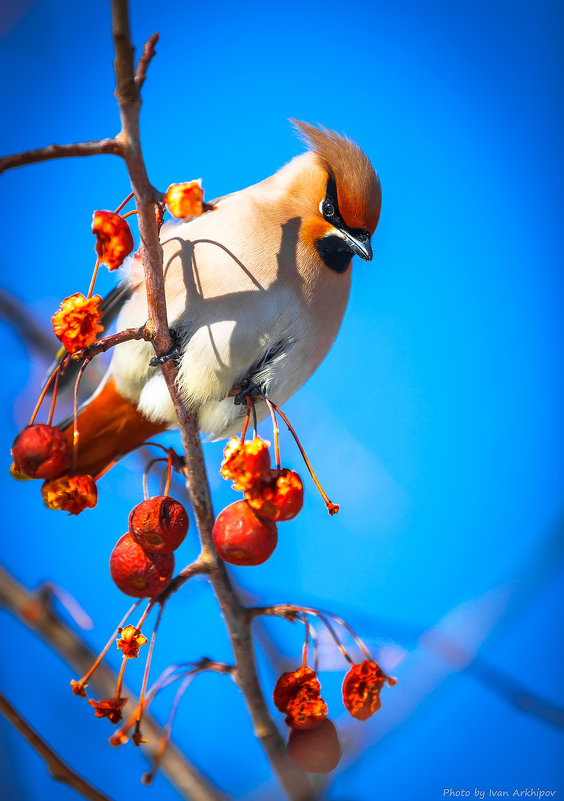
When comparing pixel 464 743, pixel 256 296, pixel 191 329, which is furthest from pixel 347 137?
pixel 464 743

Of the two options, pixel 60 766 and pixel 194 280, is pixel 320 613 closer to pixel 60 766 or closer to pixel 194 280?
pixel 60 766

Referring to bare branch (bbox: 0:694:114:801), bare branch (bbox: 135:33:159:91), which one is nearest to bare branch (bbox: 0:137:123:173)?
bare branch (bbox: 135:33:159:91)

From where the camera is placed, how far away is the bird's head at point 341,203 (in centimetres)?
179

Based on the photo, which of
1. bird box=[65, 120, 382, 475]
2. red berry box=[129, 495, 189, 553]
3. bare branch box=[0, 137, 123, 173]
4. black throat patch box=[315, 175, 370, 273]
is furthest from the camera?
black throat patch box=[315, 175, 370, 273]

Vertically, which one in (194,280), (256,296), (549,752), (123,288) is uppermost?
(123,288)

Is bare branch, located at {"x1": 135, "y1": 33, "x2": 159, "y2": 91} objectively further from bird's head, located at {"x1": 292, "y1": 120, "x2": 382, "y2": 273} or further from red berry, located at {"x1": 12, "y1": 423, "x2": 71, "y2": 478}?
bird's head, located at {"x1": 292, "y1": 120, "x2": 382, "y2": 273}

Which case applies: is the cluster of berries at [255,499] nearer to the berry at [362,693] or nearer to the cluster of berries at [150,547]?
the cluster of berries at [150,547]

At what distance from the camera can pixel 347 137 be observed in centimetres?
191

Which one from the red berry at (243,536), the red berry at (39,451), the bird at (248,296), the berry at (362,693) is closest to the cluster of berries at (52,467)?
the red berry at (39,451)

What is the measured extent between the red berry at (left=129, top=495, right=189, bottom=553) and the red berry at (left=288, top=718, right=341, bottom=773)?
411 mm

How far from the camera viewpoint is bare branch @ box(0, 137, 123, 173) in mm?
876

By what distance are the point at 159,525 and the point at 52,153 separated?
662 millimetres

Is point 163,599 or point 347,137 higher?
point 347,137

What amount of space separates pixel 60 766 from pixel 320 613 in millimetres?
483
